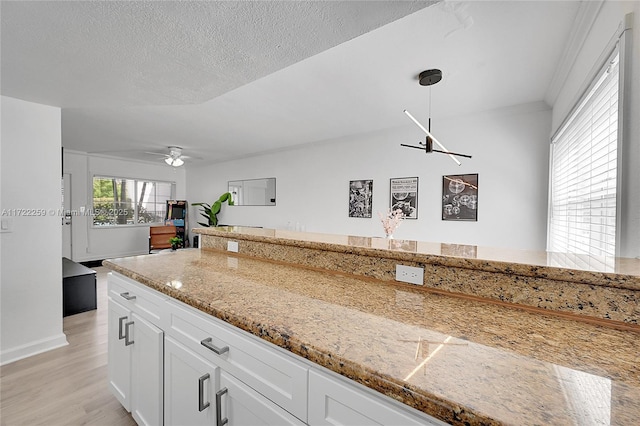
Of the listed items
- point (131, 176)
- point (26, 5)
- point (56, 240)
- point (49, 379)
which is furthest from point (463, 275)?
point (131, 176)

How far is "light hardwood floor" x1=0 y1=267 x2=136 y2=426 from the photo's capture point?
1.71 m

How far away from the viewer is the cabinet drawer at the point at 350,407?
0.58 m

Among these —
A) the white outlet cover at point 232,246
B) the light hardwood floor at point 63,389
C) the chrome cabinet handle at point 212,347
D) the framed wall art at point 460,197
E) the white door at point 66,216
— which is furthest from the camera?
the white door at point 66,216

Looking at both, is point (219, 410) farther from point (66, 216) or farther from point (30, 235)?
point (66, 216)

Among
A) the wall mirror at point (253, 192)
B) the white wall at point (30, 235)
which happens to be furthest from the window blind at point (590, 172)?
the wall mirror at point (253, 192)

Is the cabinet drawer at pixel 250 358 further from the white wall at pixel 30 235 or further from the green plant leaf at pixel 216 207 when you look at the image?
the green plant leaf at pixel 216 207

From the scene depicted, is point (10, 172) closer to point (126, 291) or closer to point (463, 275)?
point (126, 291)

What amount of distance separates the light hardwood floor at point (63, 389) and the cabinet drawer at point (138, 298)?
2.50 ft

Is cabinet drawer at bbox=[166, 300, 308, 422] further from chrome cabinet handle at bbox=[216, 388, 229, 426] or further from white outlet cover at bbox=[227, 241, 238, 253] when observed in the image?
white outlet cover at bbox=[227, 241, 238, 253]

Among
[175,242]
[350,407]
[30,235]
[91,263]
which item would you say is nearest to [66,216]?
[91,263]

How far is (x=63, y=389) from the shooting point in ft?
6.44

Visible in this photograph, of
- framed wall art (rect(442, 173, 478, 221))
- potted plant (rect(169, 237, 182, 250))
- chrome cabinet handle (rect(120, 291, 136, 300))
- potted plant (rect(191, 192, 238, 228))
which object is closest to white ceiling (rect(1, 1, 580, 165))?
framed wall art (rect(442, 173, 478, 221))

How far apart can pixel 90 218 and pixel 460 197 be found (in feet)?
23.6

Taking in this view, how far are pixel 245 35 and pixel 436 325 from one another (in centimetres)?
153
